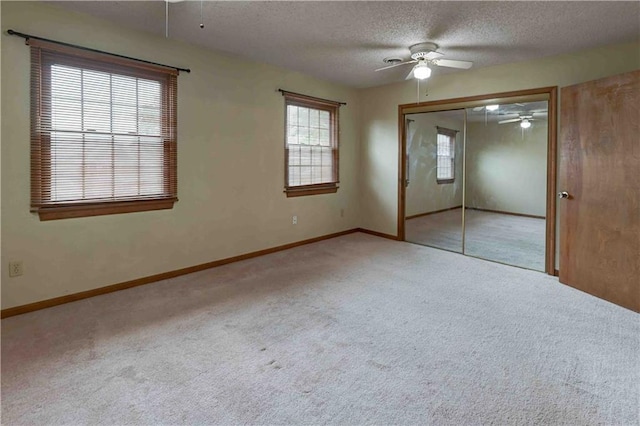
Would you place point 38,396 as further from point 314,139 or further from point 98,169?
point 314,139

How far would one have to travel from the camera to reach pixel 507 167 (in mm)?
4738

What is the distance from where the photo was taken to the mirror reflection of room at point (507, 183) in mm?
4273

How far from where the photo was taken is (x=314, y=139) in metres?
5.35

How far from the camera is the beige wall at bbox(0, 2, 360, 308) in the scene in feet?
9.15

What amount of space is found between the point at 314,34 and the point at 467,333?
9.78 feet

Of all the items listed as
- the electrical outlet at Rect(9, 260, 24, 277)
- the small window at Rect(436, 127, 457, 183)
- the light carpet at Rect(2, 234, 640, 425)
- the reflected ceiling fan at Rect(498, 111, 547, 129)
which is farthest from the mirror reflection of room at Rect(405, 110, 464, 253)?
the electrical outlet at Rect(9, 260, 24, 277)

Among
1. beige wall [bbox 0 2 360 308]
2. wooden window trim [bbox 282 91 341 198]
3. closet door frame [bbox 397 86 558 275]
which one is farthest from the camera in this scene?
wooden window trim [bbox 282 91 341 198]

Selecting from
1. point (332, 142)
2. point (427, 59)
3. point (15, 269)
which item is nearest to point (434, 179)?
point (332, 142)

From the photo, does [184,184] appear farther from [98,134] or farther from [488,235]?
[488,235]

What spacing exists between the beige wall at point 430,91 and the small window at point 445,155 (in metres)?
0.57

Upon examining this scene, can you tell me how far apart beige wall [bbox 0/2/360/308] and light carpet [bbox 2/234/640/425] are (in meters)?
0.35

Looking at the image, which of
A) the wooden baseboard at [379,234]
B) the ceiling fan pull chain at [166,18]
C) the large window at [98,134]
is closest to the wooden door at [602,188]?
the wooden baseboard at [379,234]

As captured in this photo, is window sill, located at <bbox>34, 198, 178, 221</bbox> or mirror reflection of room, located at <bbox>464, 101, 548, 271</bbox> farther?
mirror reflection of room, located at <bbox>464, 101, 548, 271</bbox>

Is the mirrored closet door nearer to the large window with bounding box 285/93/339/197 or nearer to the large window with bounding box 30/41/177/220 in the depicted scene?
the large window with bounding box 285/93/339/197
